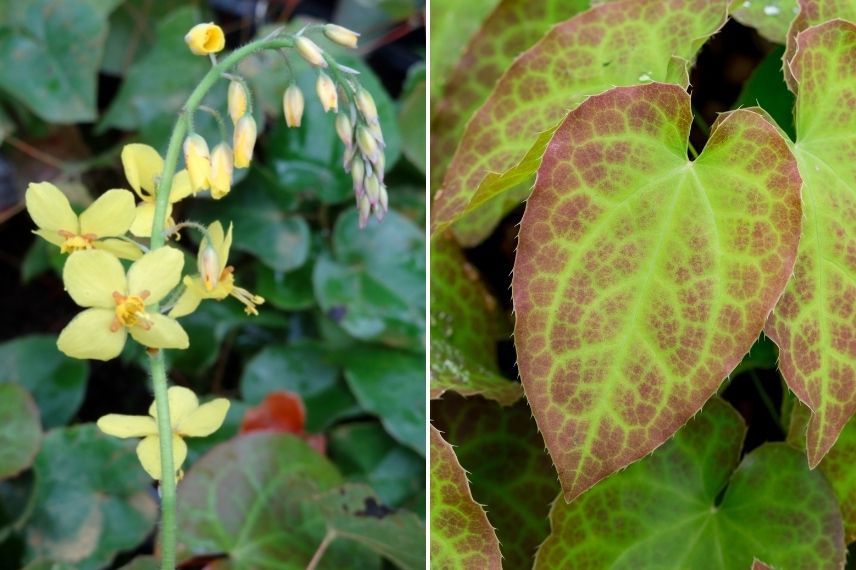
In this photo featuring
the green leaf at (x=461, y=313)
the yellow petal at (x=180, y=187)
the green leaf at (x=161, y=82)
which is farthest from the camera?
the green leaf at (x=161, y=82)

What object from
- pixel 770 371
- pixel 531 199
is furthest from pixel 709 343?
pixel 770 371

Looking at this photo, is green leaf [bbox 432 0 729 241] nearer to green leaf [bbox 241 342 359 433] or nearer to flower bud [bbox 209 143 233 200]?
flower bud [bbox 209 143 233 200]

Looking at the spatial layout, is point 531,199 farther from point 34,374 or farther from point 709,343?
point 34,374

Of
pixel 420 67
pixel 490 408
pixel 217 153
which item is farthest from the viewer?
pixel 420 67

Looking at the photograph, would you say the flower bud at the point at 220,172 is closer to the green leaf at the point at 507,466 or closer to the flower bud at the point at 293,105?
the flower bud at the point at 293,105

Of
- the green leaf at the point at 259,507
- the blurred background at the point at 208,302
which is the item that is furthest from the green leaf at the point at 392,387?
the green leaf at the point at 259,507
